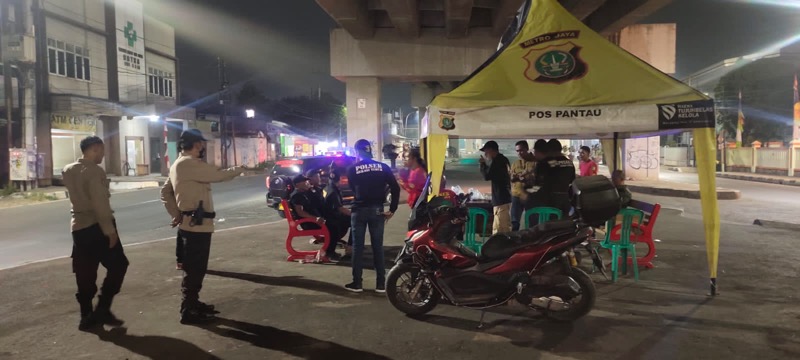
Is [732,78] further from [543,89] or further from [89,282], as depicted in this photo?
[89,282]

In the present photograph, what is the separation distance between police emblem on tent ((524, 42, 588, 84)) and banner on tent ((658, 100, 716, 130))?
3.44 ft

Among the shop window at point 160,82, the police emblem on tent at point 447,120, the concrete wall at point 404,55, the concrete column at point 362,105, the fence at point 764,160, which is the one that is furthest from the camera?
the shop window at point 160,82

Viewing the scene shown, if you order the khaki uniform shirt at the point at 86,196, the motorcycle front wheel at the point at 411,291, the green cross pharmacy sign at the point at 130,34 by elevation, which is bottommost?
the motorcycle front wheel at the point at 411,291

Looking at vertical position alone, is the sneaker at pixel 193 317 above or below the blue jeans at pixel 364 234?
below

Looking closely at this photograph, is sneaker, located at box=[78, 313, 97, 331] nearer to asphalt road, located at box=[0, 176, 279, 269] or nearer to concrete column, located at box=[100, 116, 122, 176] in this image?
asphalt road, located at box=[0, 176, 279, 269]

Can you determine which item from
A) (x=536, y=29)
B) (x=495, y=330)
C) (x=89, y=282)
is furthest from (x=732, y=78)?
(x=89, y=282)

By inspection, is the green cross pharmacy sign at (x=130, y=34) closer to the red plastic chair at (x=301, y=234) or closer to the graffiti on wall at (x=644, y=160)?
the graffiti on wall at (x=644, y=160)

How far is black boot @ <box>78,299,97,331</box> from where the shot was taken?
4.94 m

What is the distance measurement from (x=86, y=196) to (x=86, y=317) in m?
1.22

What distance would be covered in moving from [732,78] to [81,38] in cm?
4166

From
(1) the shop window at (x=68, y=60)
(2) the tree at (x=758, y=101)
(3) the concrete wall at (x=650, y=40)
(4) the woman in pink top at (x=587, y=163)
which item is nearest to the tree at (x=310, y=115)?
(1) the shop window at (x=68, y=60)

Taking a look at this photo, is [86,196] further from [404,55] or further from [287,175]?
[404,55]

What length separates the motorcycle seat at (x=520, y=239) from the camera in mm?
4758

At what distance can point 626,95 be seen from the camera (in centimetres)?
566
